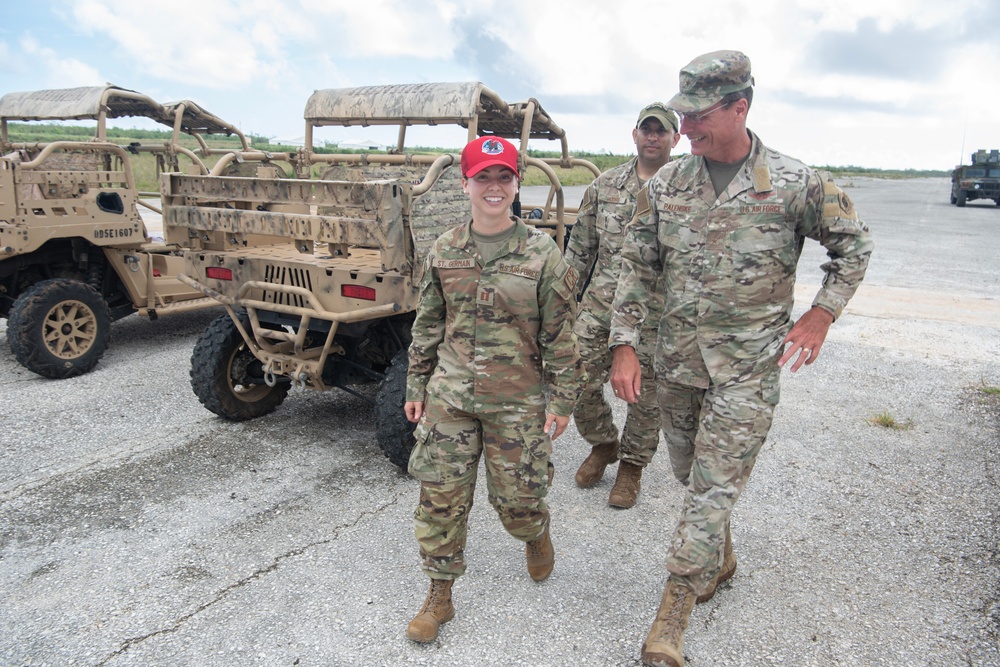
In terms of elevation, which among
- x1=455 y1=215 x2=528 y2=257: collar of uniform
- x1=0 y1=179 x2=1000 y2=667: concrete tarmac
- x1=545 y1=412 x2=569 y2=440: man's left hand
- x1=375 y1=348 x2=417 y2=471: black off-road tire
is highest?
x1=455 y1=215 x2=528 y2=257: collar of uniform

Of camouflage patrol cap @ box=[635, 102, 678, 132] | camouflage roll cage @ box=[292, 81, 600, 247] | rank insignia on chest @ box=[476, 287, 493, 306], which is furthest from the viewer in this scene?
camouflage roll cage @ box=[292, 81, 600, 247]

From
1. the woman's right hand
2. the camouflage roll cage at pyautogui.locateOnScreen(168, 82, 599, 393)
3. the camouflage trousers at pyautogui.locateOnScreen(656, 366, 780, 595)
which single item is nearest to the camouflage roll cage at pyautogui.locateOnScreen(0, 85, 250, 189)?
the camouflage roll cage at pyautogui.locateOnScreen(168, 82, 599, 393)

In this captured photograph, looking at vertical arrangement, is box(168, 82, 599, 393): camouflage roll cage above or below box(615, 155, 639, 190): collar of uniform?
below

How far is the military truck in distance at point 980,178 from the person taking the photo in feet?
80.2

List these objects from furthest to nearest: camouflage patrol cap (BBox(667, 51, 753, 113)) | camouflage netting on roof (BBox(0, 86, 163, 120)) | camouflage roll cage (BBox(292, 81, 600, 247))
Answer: camouflage netting on roof (BBox(0, 86, 163, 120)) → camouflage roll cage (BBox(292, 81, 600, 247)) → camouflage patrol cap (BBox(667, 51, 753, 113))

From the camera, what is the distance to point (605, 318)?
369 cm

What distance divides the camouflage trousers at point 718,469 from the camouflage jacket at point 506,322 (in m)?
0.48

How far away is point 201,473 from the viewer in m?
3.91

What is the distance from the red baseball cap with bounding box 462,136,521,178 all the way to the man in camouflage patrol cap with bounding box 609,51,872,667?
21.4 inches

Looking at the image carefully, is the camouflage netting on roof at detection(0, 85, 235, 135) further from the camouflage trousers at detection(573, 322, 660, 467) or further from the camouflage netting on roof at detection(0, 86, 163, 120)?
the camouflage trousers at detection(573, 322, 660, 467)

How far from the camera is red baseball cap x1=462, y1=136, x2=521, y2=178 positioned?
95.6 inches

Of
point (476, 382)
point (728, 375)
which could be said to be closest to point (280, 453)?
point (476, 382)

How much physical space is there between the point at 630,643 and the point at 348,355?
2375 millimetres

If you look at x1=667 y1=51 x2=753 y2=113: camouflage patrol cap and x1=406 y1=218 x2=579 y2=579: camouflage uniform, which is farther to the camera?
x1=406 y1=218 x2=579 y2=579: camouflage uniform
